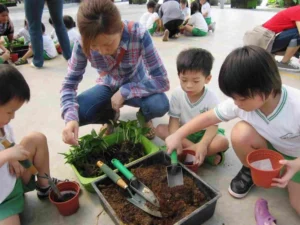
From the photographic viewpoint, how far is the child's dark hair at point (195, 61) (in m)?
1.28

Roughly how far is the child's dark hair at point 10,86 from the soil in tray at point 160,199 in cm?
48

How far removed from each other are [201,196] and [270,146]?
387mm

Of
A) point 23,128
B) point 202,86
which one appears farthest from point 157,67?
point 23,128

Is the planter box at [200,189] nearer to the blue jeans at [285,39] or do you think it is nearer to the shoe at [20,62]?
the blue jeans at [285,39]

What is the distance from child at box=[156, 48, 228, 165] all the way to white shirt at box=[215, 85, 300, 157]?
0.67 ft

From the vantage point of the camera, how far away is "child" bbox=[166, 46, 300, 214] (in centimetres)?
88

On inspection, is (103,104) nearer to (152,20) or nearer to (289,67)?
(289,67)

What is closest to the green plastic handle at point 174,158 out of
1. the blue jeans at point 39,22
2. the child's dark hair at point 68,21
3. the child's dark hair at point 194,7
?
the blue jeans at point 39,22

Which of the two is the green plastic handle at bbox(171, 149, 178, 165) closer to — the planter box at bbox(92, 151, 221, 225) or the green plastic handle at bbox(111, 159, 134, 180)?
the planter box at bbox(92, 151, 221, 225)

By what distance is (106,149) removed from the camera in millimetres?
1335

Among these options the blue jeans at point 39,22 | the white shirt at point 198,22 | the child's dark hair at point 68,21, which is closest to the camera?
the blue jeans at point 39,22

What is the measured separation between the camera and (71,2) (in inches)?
513

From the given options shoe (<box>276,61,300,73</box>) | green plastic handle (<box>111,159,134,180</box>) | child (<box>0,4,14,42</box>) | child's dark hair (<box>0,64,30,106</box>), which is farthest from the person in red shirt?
child (<box>0,4,14,42</box>)

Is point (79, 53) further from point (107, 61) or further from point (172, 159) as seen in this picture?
point (172, 159)
